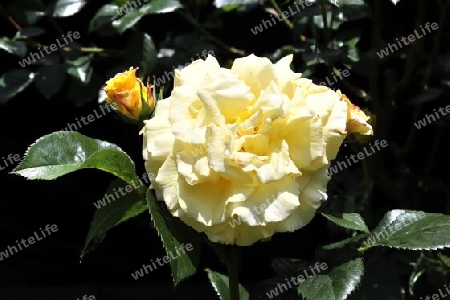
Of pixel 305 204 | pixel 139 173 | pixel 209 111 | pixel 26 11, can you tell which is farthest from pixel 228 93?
pixel 139 173

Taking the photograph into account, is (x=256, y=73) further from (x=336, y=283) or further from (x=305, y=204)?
(x=336, y=283)

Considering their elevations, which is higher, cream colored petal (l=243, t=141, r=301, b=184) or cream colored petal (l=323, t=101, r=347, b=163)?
cream colored petal (l=243, t=141, r=301, b=184)

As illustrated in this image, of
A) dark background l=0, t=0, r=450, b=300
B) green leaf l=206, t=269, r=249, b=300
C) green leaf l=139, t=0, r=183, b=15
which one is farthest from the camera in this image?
dark background l=0, t=0, r=450, b=300

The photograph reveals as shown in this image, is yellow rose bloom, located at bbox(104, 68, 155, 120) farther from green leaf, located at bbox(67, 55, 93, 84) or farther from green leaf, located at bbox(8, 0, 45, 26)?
green leaf, located at bbox(8, 0, 45, 26)

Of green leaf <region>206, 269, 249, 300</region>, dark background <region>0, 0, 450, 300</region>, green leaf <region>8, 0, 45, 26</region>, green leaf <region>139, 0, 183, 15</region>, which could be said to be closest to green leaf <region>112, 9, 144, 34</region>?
green leaf <region>139, 0, 183, 15</region>

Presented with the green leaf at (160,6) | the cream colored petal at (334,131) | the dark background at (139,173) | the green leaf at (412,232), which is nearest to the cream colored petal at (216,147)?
the cream colored petal at (334,131)

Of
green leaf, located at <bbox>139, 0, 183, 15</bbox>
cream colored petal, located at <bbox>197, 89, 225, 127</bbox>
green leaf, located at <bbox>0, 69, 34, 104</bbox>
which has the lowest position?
green leaf, located at <bbox>0, 69, 34, 104</bbox>

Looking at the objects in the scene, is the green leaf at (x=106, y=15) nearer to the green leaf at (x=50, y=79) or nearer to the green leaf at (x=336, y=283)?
the green leaf at (x=50, y=79)
